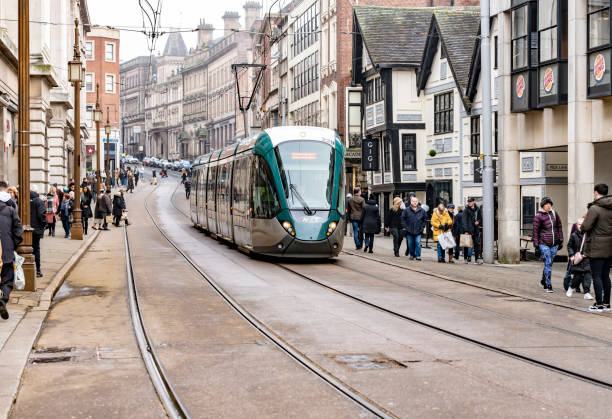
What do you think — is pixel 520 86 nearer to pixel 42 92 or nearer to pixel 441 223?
pixel 441 223

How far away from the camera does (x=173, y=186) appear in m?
86.2

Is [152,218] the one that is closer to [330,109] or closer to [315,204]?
[330,109]

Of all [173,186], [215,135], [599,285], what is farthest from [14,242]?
[215,135]

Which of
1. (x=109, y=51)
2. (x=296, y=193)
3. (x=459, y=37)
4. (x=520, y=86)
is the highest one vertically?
(x=109, y=51)

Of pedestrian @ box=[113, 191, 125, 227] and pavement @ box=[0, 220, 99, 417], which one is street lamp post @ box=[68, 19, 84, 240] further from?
pedestrian @ box=[113, 191, 125, 227]

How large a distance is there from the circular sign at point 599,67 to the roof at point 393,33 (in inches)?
845

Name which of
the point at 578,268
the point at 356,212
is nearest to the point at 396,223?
the point at 356,212

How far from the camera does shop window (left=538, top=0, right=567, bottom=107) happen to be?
22.3m

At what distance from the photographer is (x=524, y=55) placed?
2400 cm

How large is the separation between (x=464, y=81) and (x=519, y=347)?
27.0 metres

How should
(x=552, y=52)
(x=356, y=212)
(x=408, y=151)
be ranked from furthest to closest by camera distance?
(x=408, y=151) < (x=356, y=212) < (x=552, y=52)

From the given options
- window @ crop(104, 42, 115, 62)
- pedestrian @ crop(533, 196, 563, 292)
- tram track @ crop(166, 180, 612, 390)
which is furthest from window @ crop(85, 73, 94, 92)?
pedestrian @ crop(533, 196, 563, 292)

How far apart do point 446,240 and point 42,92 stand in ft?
52.3

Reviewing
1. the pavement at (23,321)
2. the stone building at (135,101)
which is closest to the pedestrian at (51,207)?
the pavement at (23,321)
